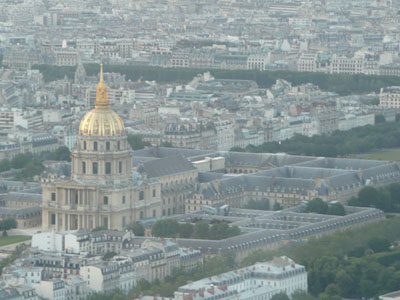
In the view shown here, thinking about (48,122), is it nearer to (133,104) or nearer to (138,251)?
(133,104)

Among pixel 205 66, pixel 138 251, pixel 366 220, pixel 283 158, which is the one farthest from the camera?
pixel 205 66

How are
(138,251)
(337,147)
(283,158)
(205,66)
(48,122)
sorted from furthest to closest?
1. (205,66)
2. (48,122)
3. (337,147)
4. (283,158)
5. (138,251)

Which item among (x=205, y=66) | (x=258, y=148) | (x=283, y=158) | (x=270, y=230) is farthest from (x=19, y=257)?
(x=205, y=66)

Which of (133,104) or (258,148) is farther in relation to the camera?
(133,104)

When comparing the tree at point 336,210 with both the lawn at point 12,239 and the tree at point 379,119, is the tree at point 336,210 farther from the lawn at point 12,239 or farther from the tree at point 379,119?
the tree at point 379,119

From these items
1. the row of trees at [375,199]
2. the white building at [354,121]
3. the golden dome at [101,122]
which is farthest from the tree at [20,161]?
the white building at [354,121]

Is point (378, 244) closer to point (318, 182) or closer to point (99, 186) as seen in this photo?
point (318, 182)
